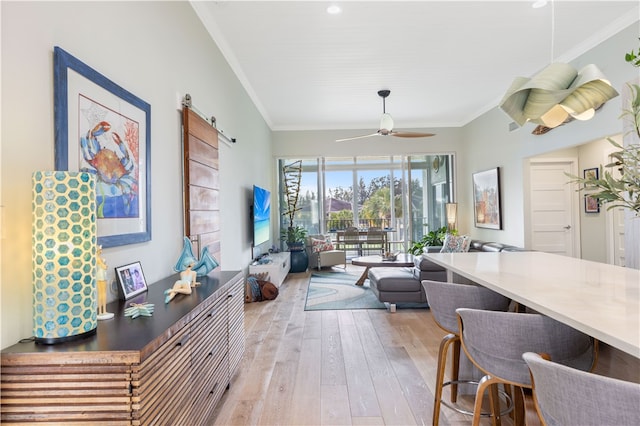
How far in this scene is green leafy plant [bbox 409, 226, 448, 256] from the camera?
6854mm

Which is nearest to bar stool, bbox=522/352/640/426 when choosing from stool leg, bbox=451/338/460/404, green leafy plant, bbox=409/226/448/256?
stool leg, bbox=451/338/460/404

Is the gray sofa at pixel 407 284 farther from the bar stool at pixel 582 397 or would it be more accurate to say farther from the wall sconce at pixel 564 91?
the bar stool at pixel 582 397

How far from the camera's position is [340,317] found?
12.9 ft

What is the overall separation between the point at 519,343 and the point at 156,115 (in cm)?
233

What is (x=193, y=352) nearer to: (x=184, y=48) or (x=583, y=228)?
(x=184, y=48)

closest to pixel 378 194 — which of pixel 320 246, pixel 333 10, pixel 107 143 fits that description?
pixel 320 246

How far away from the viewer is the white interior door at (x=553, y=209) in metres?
5.73

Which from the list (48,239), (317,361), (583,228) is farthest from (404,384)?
(583,228)

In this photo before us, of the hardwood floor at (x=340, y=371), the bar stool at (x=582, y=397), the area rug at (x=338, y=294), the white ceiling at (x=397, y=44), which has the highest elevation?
the white ceiling at (x=397, y=44)

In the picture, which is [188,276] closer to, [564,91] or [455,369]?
[455,369]

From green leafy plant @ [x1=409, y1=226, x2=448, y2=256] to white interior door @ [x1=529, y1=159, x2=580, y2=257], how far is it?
1515 mm

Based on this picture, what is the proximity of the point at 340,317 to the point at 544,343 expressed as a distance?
9.09 feet

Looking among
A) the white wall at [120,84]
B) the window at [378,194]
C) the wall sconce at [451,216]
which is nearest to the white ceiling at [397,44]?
the white wall at [120,84]

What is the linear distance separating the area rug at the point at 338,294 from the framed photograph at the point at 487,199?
2.50m
